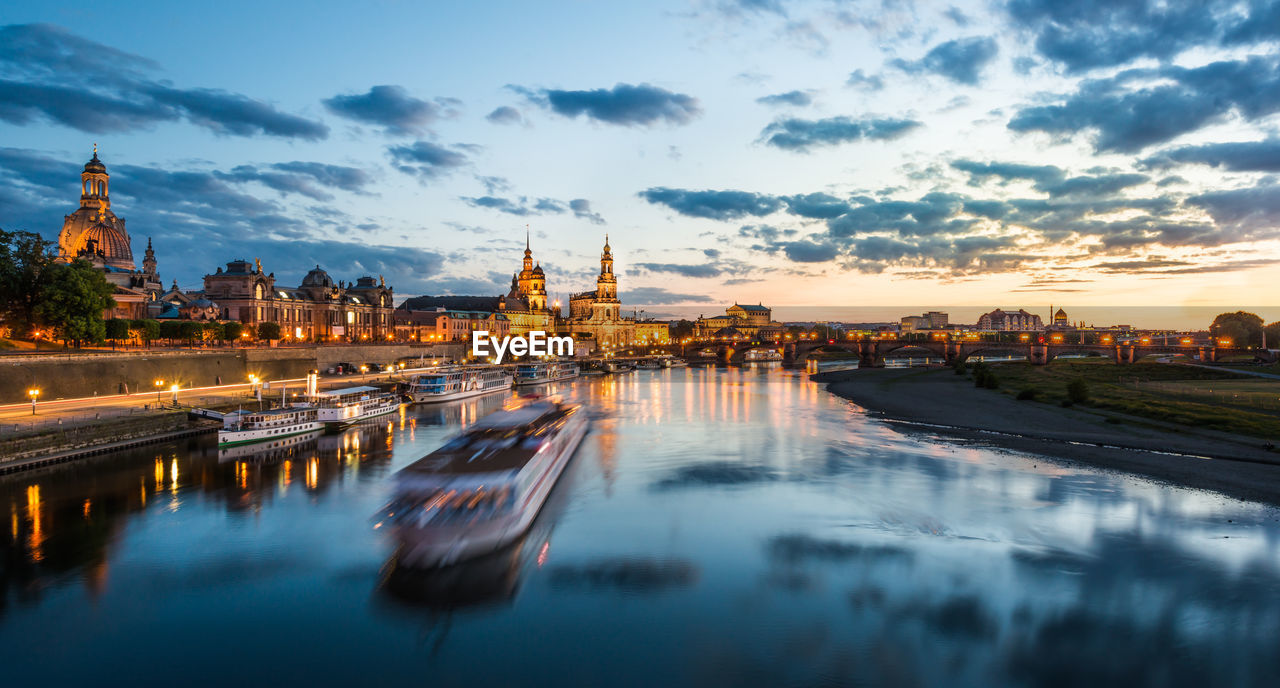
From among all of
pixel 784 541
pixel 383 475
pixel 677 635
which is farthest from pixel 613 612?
pixel 383 475

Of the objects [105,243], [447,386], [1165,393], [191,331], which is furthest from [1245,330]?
[105,243]

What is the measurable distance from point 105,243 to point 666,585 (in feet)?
382

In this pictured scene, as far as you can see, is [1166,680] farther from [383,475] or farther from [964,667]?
[383,475]

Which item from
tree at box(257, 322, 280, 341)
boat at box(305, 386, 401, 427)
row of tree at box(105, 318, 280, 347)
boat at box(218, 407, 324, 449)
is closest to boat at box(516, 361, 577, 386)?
tree at box(257, 322, 280, 341)

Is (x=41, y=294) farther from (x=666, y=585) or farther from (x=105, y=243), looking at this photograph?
(x=666, y=585)

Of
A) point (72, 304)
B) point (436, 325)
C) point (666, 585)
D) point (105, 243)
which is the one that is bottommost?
point (666, 585)

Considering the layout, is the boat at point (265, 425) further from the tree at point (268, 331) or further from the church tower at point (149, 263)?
the church tower at point (149, 263)

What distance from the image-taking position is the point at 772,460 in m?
39.8

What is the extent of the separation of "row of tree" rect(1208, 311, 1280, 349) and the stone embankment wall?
6502 inches

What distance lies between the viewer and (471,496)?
23859 mm

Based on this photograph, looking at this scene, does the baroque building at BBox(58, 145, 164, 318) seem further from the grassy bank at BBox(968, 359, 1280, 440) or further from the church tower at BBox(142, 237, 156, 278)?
the grassy bank at BBox(968, 359, 1280, 440)

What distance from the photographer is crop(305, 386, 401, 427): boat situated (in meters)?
50.4

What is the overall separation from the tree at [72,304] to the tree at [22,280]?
0.61 metres

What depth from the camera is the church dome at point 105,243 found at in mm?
97750
